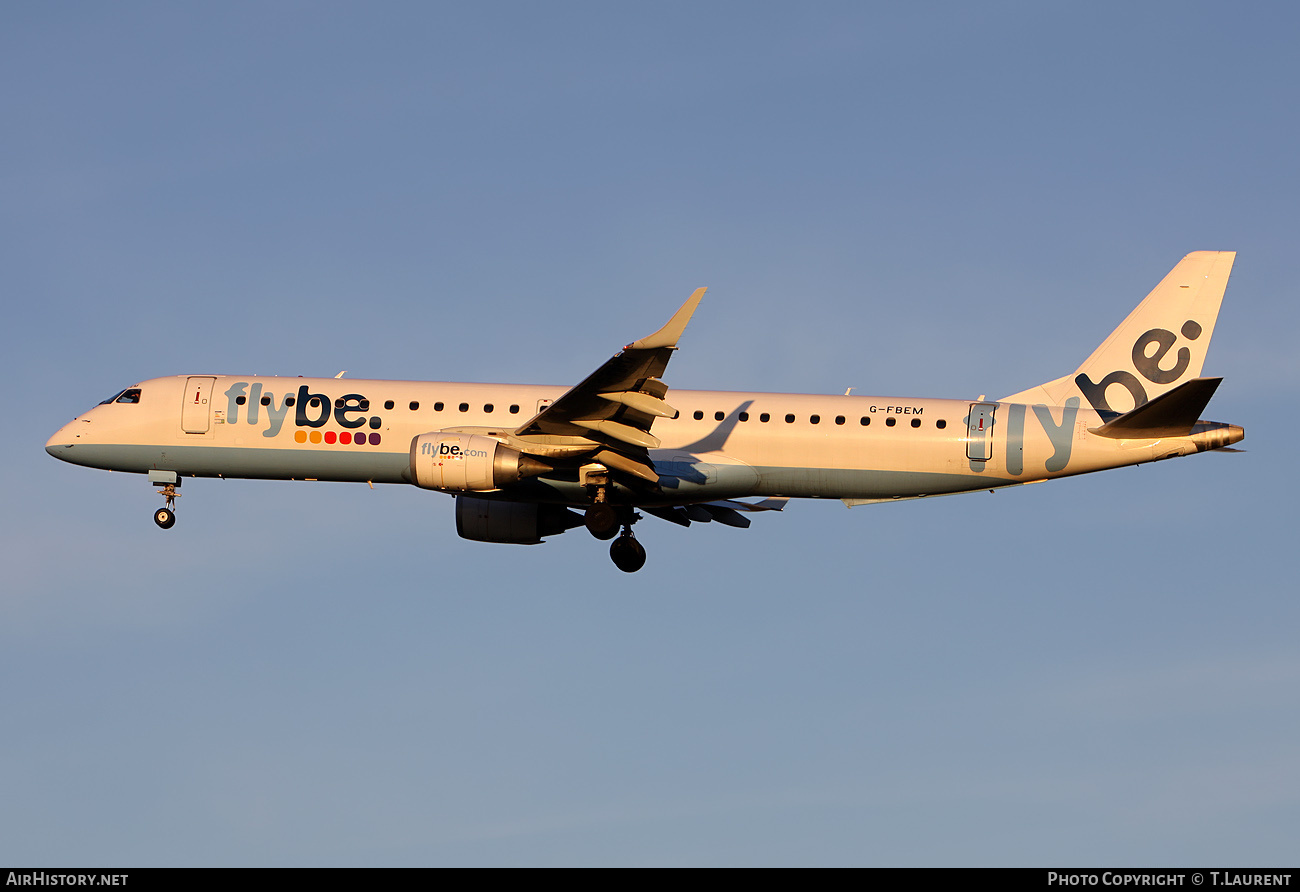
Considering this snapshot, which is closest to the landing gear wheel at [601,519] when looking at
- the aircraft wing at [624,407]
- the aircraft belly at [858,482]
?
the aircraft wing at [624,407]

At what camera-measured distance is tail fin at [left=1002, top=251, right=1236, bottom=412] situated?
139ft

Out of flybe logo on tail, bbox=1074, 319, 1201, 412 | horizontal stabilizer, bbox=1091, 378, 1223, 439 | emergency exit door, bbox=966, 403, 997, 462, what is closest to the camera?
horizontal stabilizer, bbox=1091, 378, 1223, 439

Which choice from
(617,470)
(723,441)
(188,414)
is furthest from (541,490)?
A: (188,414)

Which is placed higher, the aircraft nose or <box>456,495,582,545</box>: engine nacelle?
the aircraft nose

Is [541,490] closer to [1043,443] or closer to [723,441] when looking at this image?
[723,441]

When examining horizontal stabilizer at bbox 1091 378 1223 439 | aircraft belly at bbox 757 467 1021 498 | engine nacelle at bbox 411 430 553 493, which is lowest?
engine nacelle at bbox 411 430 553 493

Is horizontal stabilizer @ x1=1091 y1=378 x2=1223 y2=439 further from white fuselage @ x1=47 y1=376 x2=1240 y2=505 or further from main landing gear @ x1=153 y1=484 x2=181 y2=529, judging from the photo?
main landing gear @ x1=153 y1=484 x2=181 y2=529

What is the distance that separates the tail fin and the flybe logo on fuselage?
59.8 ft

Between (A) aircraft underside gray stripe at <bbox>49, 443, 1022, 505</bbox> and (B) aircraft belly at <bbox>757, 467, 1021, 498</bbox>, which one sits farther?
(B) aircraft belly at <bbox>757, 467, 1021, 498</bbox>

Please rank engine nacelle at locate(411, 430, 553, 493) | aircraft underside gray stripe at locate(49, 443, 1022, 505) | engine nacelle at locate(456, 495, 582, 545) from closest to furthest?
engine nacelle at locate(411, 430, 553, 493) → aircraft underside gray stripe at locate(49, 443, 1022, 505) → engine nacelle at locate(456, 495, 582, 545)

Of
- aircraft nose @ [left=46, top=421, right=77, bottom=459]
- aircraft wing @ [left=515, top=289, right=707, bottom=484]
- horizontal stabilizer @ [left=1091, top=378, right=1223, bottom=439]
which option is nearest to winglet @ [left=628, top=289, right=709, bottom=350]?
aircraft wing @ [left=515, top=289, right=707, bottom=484]

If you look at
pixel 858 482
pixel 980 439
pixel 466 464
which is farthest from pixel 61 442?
pixel 980 439

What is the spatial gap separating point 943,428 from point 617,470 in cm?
896

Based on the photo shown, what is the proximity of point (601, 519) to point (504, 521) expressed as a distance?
15.6ft
